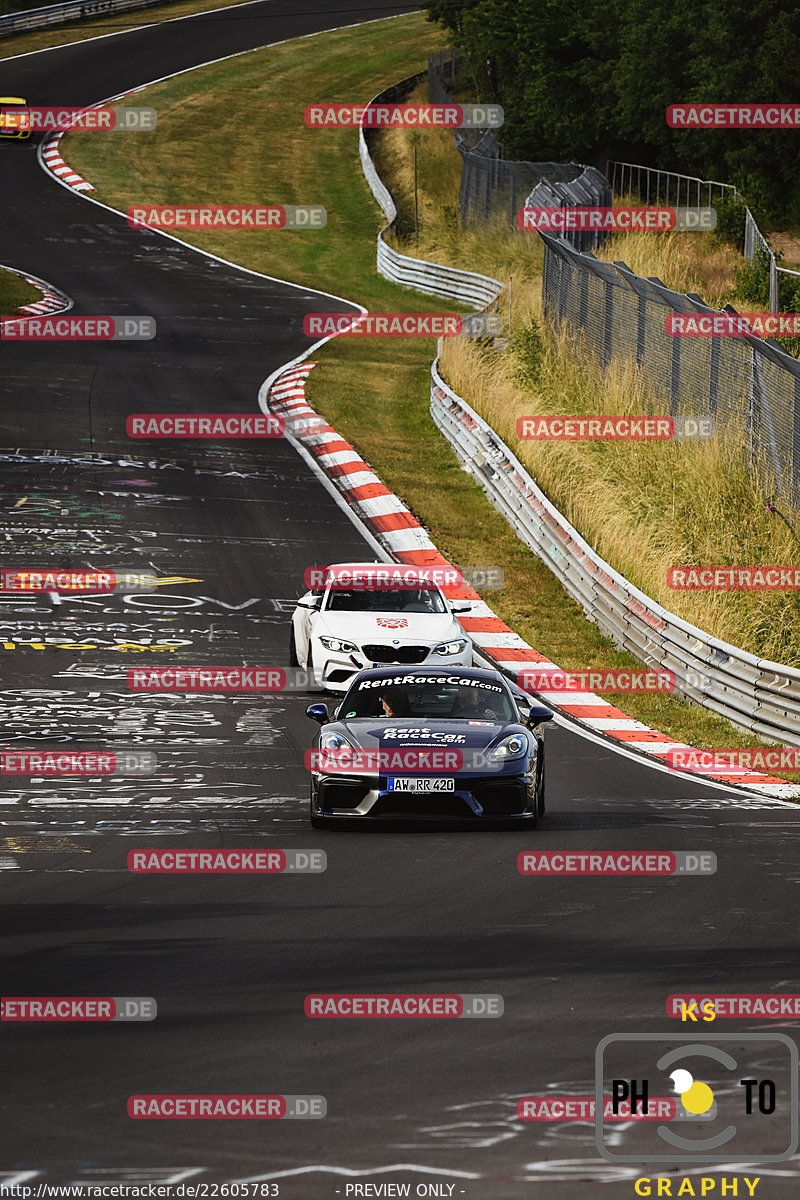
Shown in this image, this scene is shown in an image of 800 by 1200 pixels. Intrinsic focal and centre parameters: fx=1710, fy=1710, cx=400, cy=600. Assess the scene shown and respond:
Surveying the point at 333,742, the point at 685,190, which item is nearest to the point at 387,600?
the point at 333,742

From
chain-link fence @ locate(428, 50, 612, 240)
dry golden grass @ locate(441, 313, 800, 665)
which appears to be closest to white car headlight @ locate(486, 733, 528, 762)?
dry golden grass @ locate(441, 313, 800, 665)

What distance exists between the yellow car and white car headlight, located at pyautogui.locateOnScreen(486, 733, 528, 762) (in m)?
53.6

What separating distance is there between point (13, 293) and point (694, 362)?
24.2 metres

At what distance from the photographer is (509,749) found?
12461 millimetres

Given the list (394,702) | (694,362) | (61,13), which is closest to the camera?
A: (394,702)

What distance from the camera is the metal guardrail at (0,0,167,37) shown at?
77.4 m

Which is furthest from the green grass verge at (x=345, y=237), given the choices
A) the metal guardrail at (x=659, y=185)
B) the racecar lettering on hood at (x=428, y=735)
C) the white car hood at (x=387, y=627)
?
the metal guardrail at (x=659, y=185)

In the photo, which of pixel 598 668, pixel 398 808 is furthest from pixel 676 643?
pixel 398 808

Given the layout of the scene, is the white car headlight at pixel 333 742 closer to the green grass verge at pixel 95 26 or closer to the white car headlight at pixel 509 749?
the white car headlight at pixel 509 749

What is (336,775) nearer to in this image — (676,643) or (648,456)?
(676,643)

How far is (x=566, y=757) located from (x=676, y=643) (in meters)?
3.32

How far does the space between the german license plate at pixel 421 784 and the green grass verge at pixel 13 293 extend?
98.9ft

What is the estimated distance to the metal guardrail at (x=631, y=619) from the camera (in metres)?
16.6

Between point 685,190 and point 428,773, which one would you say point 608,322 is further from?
point 685,190
